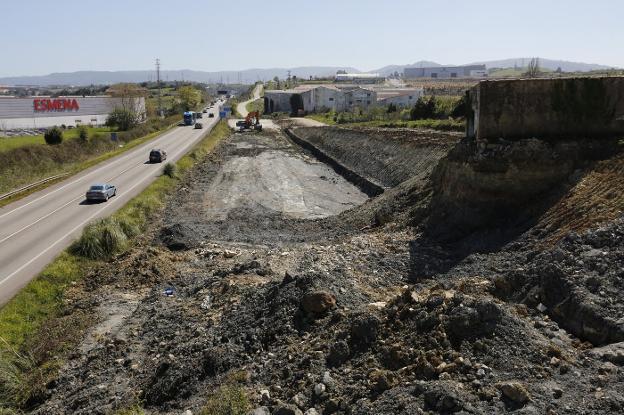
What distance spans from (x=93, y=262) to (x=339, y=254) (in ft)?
34.5

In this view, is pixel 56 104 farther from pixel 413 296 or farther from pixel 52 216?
pixel 413 296

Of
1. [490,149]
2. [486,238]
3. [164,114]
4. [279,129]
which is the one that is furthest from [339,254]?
[164,114]

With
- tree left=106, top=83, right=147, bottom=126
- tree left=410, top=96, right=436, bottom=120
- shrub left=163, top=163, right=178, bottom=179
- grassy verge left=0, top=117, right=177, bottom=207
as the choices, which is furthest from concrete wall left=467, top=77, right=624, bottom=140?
tree left=106, top=83, right=147, bottom=126

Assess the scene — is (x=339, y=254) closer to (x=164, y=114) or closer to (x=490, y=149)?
(x=490, y=149)

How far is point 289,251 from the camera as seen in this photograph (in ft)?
75.8

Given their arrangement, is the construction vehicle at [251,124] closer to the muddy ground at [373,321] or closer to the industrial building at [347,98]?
the industrial building at [347,98]

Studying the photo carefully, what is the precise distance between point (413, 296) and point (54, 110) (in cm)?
8793

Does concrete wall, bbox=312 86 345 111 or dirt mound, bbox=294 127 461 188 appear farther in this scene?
concrete wall, bbox=312 86 345 111

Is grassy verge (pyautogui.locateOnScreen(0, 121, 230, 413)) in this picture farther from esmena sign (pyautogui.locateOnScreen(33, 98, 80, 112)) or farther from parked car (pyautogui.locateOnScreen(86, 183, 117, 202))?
esmena sign (pyautogui.locateOnScreen(33, 98, 80, 112))

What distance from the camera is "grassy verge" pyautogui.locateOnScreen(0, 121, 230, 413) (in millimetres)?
14284

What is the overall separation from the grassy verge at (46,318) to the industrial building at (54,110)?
61.8 metres

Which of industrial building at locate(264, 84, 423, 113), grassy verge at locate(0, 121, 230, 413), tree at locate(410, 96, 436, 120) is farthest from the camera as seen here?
industrial building at locate(264, 84, 423, 113)

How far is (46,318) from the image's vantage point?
1819 centimetres

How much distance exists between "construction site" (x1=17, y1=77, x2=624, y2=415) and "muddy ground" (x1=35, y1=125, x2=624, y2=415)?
45mm
